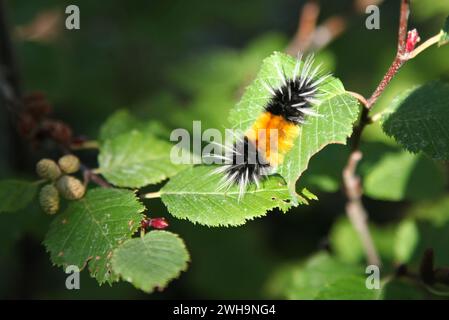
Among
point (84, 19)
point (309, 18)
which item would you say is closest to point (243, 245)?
point (309, 18)

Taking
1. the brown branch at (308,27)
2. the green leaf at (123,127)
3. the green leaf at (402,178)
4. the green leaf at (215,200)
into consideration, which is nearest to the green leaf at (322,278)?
the green leaf at (402,178)

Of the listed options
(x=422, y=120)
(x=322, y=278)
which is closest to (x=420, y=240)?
(x=322, y=278)

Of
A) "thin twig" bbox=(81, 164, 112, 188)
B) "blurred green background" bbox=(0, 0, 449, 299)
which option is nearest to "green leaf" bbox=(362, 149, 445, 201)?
"blurred green background" bbox=(0, 0, 449, 299)

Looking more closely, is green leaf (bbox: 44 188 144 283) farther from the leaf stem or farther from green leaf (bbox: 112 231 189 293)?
the leaf stem

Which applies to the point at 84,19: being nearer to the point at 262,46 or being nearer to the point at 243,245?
the point at 262,46

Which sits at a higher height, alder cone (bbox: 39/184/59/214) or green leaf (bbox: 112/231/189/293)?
alder cone (bbox: 39/184/59/214)

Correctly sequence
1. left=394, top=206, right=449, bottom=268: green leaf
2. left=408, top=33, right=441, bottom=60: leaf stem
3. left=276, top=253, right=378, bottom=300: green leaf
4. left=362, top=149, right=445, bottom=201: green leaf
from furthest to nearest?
left=394, top=206, right=449, bottom=268: green leaf < left=362, top=149, right=445, bottom=201: green leaf < left=276, top=253, right=378, bottom=300: green leaf < left=408, top=33, right=441, bottom=60: leaf stem
